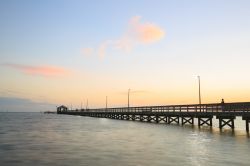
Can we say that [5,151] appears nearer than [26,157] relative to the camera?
No

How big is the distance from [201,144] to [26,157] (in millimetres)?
12165

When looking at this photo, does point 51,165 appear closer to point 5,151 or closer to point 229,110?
point 5,151

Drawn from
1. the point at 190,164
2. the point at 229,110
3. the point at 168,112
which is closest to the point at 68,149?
the point at 190,164

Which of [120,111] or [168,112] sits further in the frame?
[120,111]

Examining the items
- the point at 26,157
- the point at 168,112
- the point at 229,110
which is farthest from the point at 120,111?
the point at 26,157

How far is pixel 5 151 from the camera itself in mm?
20344

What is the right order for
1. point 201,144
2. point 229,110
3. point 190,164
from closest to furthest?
point 190,164 → point 201,144 → point 229,110

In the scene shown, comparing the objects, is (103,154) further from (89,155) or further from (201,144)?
(201,144)

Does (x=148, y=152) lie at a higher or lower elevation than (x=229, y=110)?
lower

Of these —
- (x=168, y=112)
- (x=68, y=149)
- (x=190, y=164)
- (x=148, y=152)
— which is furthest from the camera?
(x=168, y=112)

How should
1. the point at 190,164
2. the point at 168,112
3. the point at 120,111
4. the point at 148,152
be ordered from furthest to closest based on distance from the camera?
the point at 120,111
the point at 168,112
the point at 148,152
the point at 190,164

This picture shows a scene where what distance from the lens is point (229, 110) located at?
33.8 meters

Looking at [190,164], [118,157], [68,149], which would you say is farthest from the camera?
[68,149]

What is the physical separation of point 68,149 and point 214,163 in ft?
32.2
